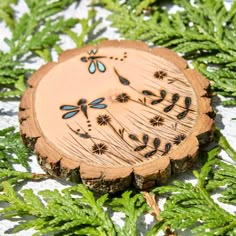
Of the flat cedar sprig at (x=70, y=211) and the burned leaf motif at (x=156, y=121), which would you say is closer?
the flat cedar sprig at (x=70, y=211)

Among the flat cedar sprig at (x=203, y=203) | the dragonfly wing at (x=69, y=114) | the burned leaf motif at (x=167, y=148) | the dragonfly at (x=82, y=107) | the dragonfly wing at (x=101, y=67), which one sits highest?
the dragonfly wing at (x=101, y=67)

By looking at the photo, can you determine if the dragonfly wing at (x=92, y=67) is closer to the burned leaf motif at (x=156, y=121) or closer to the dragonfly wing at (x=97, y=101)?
the dragonfly wing at (x=97, y=101)

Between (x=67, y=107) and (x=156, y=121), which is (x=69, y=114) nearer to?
(x=67, y=107)

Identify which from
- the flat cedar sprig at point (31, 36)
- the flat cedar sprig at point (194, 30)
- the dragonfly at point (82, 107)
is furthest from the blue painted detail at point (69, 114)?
the flat cedar sprig at point (194, 30)

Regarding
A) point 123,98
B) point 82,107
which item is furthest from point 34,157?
point 123,98

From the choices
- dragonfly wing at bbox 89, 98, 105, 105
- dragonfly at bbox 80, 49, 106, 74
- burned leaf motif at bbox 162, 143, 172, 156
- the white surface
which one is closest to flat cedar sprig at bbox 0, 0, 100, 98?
the white surface

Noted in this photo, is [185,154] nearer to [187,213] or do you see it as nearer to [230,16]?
[187,213]
